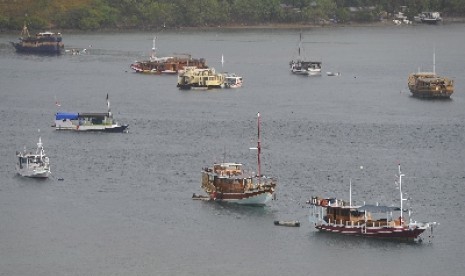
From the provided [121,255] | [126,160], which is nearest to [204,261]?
[121,255]

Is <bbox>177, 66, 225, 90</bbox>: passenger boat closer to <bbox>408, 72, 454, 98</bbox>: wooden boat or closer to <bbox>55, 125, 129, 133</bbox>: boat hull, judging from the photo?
<bbox>408, 72, 454, 98</bbox>: wooden boat

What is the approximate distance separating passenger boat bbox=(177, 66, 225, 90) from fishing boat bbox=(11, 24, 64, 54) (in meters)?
39.4

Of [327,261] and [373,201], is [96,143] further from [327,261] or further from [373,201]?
[327,261]

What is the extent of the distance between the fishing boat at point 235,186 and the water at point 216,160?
1.78 ft

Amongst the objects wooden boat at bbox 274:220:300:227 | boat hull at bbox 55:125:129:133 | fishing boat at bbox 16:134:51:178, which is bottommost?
wooden boat at bbox 274:220:300:227

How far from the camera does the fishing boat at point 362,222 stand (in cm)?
6475

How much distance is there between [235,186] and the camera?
71.5 metres

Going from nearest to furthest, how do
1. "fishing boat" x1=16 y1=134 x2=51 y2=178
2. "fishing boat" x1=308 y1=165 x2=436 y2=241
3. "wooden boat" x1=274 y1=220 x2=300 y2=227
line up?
"fishing boat" x1=308 y1=165 x2=436 y2=241 → "wooden boat" x1=274 y1=220 x2=300 y2=227 → "fishing boat" x1=16 y1=134 x2=51 y2=178

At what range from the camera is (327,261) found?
62.6m

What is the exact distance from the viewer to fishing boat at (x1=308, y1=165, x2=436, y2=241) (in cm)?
6475

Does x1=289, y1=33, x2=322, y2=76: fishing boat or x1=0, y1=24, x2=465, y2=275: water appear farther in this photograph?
x1=289, y1=33, x2=322, y2=76: fishing boat

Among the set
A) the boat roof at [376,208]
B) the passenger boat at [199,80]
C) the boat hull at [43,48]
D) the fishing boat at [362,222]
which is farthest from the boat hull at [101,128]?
the boat hull at [43,48]

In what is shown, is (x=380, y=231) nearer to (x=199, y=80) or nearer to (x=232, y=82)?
(x=199, y=80)

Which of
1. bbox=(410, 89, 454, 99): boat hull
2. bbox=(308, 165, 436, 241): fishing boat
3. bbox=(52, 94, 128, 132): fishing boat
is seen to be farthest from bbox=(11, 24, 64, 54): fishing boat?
bbox=(308, 165, 436, 241): fishing boat
